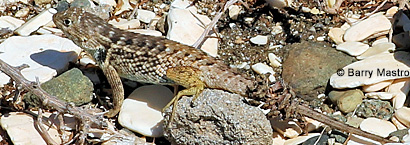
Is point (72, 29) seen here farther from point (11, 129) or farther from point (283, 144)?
point (283, 144)

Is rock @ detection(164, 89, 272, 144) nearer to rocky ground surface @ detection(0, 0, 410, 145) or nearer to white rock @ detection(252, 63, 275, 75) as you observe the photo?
rocky ground surface @ detection(0, 0, 410, 145)

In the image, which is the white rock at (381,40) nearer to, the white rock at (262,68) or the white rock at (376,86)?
the white rock at (376,86)

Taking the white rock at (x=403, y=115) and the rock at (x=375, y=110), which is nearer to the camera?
the white rock at (x=403, y=115)

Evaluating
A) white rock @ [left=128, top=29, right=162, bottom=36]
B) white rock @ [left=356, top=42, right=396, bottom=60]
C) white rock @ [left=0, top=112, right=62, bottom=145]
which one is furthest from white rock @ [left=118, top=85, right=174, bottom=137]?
white rock @ [left=356, top=42, right=396, bottom=60]

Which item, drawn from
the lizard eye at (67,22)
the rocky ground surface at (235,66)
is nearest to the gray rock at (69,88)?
the rocky ground surface at (235,66)

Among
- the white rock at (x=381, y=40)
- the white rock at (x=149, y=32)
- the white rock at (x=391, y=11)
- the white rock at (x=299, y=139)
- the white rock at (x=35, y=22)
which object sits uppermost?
the white rock at (x=391, y=11)

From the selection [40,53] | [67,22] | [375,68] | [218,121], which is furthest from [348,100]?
A: [40,53]

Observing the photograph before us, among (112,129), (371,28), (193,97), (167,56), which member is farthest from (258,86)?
(371,28)
